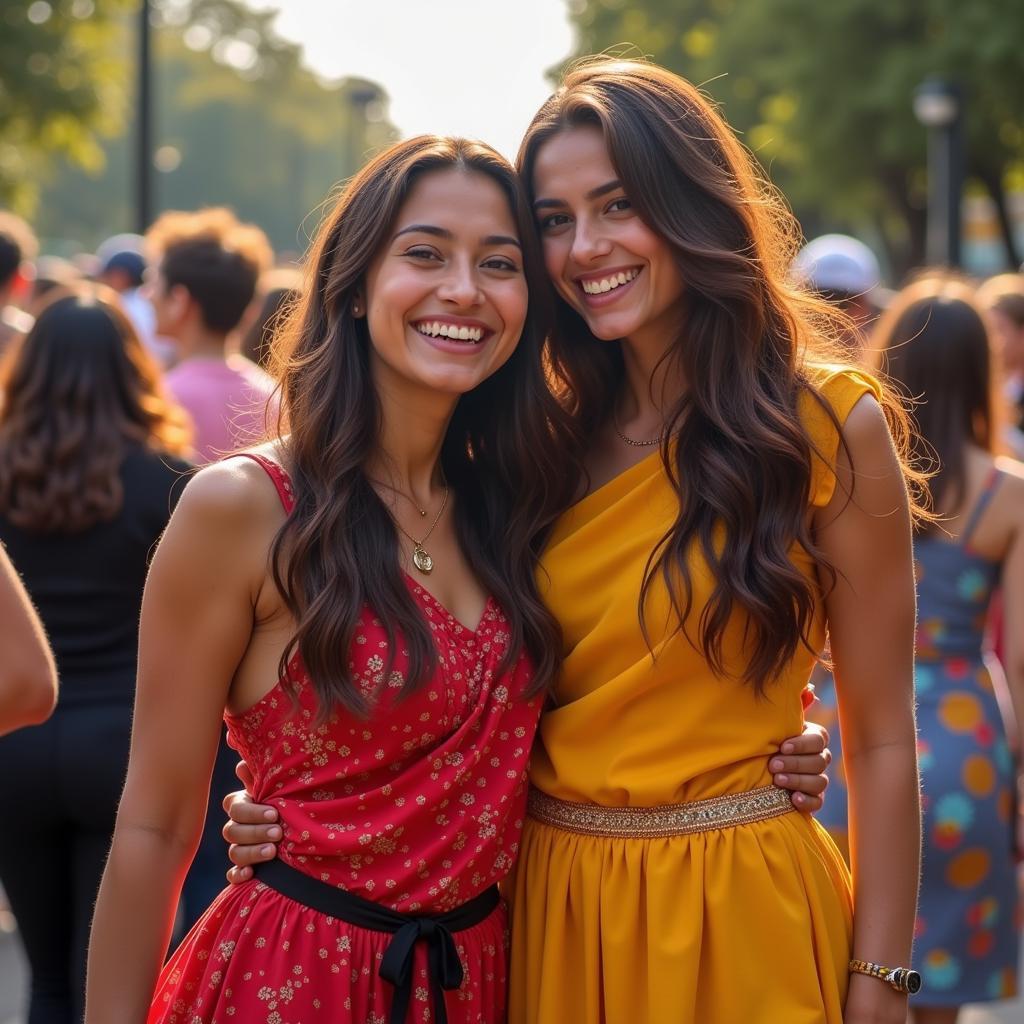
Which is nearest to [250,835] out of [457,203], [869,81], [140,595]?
[457,203]

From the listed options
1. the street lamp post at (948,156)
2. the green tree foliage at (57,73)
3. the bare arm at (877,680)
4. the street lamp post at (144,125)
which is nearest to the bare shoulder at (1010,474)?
the bare arm at (877,680)

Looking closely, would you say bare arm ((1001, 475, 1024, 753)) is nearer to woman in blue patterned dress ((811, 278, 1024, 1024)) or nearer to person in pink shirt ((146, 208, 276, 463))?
woman in blue patterned dress ((811, 278, 1024, 1024))

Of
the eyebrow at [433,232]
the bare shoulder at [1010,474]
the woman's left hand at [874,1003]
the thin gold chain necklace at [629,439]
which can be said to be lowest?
the woman's left hand at [874,1003]

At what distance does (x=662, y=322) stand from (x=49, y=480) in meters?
1.96

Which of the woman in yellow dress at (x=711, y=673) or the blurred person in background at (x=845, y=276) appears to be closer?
the woman in yellow dress at (x=711, y=673)

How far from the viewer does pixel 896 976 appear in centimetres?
270

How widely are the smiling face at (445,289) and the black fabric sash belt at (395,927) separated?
87cm

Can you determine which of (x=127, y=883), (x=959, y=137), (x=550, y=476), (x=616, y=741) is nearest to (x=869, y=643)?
(x=616, y=741)

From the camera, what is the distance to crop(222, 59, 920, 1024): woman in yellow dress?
2691 mm

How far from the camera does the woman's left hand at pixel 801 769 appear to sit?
2766mm

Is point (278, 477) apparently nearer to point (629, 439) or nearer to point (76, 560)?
point (629, 439)

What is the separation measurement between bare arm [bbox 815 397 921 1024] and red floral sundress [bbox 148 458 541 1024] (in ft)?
2.08

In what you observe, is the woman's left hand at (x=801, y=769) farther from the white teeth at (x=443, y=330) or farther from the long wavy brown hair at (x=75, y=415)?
the long wavy brown hair at (x=75, y=415)

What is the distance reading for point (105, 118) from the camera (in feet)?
88.3
